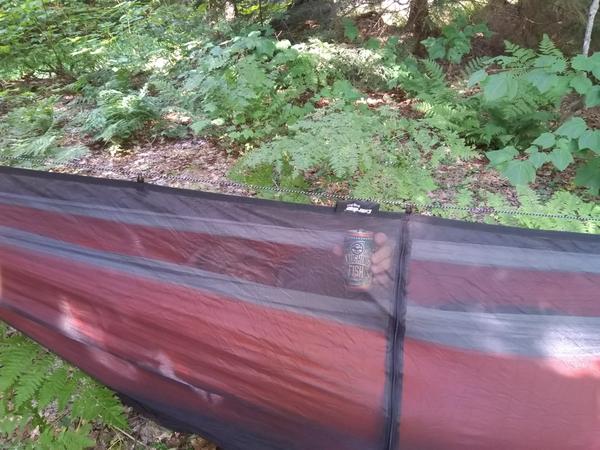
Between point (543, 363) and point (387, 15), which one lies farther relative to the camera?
point (387, 15)

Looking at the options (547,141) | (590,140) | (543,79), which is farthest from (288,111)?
(590,140)

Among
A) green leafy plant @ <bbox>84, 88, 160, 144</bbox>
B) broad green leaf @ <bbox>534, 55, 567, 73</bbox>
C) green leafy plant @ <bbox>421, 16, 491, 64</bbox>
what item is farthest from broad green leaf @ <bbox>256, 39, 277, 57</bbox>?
broad green leaf @ <bbox>534, 55, 567, 73</bbox>

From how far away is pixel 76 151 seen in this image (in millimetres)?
3908

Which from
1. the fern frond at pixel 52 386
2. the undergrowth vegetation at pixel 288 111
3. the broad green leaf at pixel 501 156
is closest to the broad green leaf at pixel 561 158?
the undergrowth vegetation at pixel 288 111

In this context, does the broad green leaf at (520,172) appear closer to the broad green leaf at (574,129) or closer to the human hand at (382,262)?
the broad green leaf at (574,129)

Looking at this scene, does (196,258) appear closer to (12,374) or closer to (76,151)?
(12,374)

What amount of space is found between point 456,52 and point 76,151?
4.13 meters

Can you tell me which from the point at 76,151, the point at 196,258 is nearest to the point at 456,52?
the point at 76,151

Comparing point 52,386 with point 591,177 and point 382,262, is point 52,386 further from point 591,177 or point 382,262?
point 591,177

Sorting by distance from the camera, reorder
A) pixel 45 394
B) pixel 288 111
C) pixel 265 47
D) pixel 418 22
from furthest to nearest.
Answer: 1. pixel 418 22
2. pixel 265 47
3. pixel 288 111
4. pixel 45 394

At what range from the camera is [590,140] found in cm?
276

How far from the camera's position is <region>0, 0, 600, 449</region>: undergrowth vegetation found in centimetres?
234

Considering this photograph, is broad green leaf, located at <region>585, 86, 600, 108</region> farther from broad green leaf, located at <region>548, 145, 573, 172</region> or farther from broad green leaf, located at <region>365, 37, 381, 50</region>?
broad green leaf, located at <region>365, 37, 381, 50</region>

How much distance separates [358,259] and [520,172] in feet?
6.23
